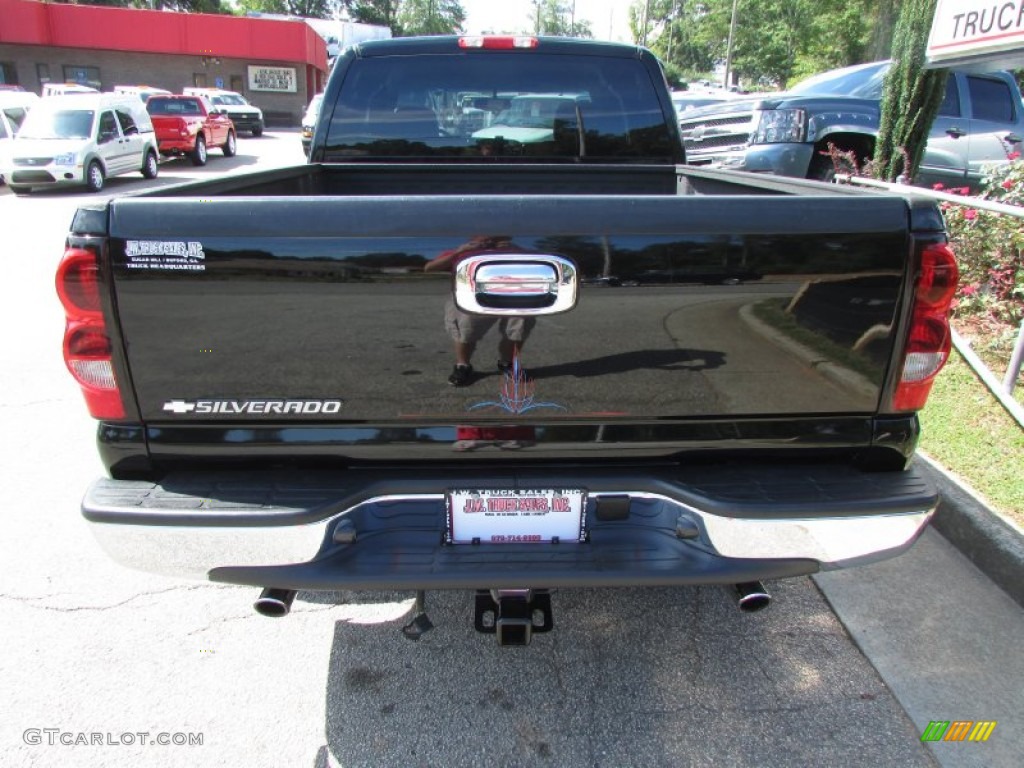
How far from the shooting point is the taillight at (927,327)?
1.97 metres

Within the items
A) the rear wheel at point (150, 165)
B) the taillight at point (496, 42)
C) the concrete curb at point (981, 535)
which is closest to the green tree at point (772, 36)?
the rear wheel at point (150, 165)

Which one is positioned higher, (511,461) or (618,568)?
(511,461)

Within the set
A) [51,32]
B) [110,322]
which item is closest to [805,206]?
[110,322]

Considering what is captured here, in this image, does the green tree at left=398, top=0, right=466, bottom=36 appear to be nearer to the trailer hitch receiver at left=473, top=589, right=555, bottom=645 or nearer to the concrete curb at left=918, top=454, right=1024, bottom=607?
the concrete curb at left=918, top=454, right=1024, bottom=607

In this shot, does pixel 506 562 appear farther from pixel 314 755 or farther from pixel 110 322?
pixel 110 322

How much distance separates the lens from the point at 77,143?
15102 mm

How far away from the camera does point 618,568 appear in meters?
2.01

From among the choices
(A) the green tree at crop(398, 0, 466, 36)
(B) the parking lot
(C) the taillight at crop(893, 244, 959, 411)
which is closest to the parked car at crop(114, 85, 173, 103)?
(B) the parking lot

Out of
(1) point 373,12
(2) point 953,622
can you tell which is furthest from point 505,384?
(1) point 373,12

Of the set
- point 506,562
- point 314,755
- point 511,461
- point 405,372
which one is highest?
point 405,372

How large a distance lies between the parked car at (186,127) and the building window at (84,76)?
21792 mm

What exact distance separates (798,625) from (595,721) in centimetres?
99

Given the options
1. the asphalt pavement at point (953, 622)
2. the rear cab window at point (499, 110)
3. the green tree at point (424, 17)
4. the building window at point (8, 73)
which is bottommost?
the asphalt pavement at point (953, 622)

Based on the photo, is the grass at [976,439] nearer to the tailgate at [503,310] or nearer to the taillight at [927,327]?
the taillight at [927,327]
